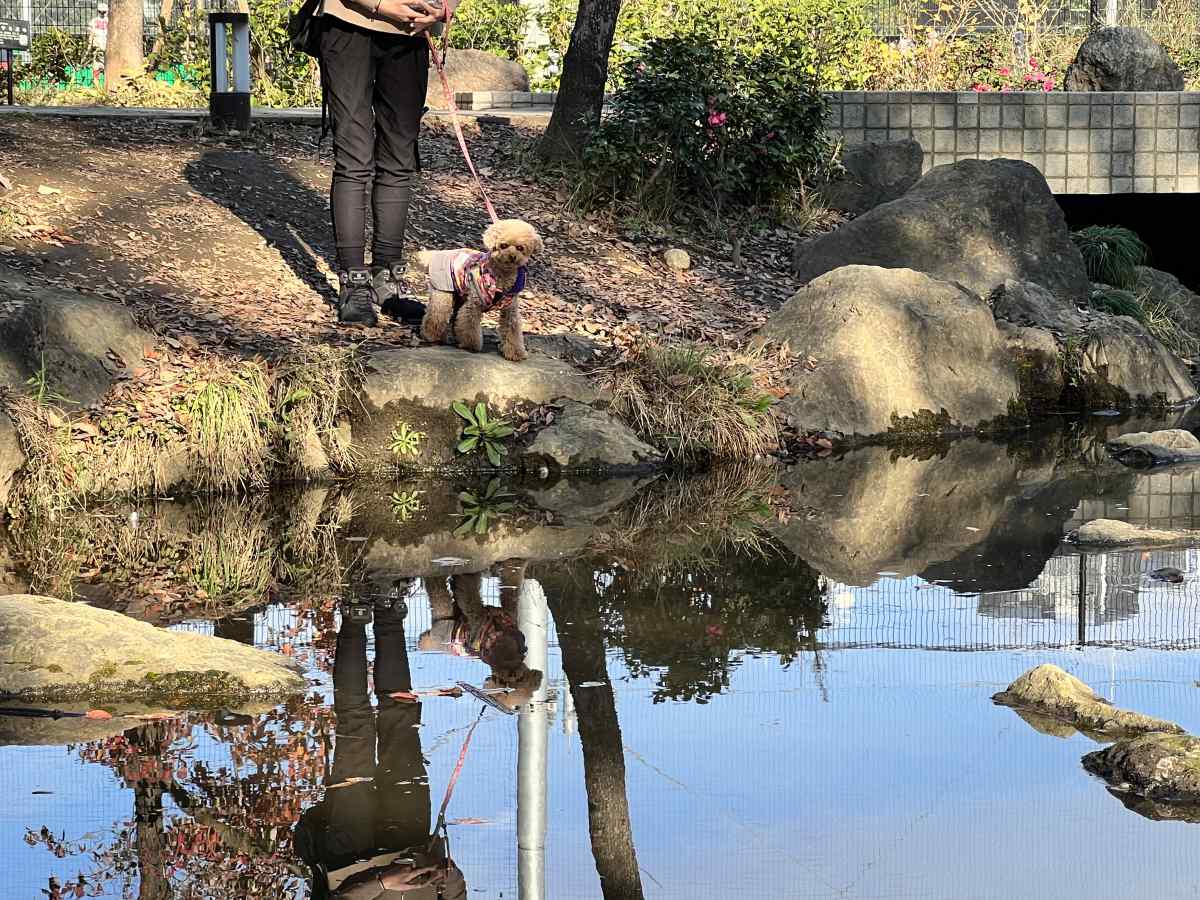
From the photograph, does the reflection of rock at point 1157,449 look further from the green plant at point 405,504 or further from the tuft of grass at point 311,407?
the tuft of grass at point 311,407

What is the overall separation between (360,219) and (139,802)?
4.53 metres

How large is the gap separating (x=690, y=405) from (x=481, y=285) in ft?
4.17

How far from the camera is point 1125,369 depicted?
9.57 meters

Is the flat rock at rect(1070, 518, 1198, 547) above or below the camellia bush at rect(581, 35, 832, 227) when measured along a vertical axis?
below

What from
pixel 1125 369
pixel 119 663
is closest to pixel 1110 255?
pixel 1125 369

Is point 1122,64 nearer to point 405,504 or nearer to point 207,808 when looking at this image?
point 405,504

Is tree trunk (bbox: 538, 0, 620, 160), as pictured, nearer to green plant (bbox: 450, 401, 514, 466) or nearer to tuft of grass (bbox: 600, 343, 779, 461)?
tuft of grass (bbox: 600, 343, 779, 461)

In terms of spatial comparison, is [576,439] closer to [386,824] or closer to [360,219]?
[360,219]

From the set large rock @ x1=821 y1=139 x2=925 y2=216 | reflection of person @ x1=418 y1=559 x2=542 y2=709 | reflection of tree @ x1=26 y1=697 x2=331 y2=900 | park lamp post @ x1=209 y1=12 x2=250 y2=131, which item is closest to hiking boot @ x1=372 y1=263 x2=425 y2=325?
reflection of person @ x1=418 y1=559 x2=542 y2=709

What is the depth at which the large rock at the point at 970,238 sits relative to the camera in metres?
10.4

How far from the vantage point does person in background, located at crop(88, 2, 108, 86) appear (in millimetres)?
18011

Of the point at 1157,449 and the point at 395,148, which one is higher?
the point at 395,148

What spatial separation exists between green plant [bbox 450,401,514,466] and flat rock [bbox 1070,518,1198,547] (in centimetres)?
253

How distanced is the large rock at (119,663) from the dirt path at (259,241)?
3.44 m
